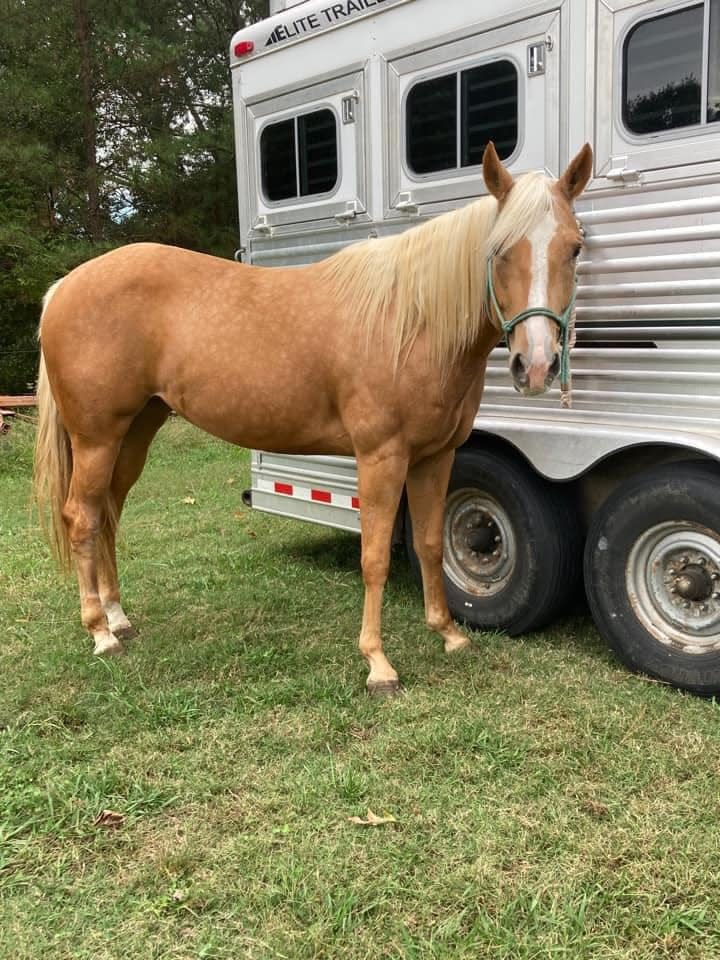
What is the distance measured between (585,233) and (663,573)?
144 centimetres

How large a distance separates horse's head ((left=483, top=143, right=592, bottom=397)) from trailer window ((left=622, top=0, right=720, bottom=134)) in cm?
57

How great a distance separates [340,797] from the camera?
8.07ft

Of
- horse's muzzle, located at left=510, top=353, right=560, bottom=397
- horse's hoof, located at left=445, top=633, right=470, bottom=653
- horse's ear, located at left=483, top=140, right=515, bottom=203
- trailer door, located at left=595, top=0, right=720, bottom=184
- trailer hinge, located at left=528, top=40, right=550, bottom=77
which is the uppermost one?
trailer hinge, located at left=528, top=40, right=550, bottom=77

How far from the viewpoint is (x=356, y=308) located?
3.20 meters

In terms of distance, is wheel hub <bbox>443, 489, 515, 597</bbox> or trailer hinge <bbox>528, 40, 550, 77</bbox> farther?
wheel hub <bbox>443, 489, 515, 597</bbox>

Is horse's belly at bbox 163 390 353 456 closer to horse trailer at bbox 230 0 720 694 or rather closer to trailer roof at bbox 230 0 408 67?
horse trailer at bbox 230 0 720 694

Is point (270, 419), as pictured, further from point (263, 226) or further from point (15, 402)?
point (15, 402)

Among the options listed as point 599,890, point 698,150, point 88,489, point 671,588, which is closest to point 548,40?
point 698,150

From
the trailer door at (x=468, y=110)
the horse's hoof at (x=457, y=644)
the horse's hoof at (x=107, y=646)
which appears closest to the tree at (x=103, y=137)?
the trailer door at (x=468, y=110)

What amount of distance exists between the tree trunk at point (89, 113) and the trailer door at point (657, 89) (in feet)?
38.6

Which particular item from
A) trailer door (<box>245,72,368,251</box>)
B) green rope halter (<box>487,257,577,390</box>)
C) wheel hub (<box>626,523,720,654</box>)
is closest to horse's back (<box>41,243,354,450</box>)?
green rope halter (<box>487,257,577,390</box>)

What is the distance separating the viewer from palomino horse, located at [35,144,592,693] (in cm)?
295

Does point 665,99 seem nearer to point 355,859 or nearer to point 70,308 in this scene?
point 70,308

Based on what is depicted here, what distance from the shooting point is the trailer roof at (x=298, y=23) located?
12.6 feet
